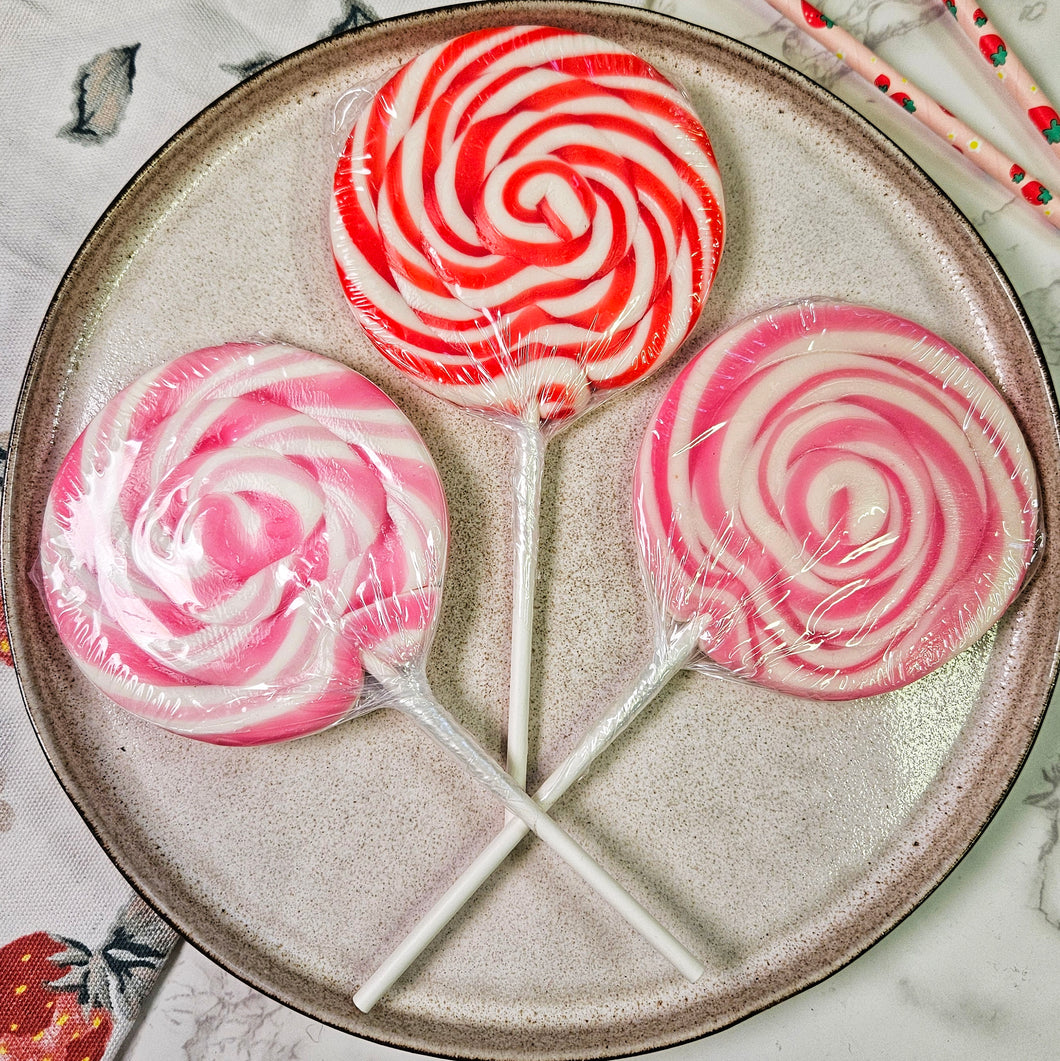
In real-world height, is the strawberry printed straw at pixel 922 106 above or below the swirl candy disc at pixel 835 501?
above

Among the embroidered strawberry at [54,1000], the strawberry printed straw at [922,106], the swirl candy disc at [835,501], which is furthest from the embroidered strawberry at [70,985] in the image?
the strawberry printed straw at [922,106]

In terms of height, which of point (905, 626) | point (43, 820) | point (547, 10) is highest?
point (547, 10)

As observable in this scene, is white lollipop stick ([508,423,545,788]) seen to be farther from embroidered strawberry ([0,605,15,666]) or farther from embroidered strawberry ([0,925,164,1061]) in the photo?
embroidered strawberry ([0,605,15,666])

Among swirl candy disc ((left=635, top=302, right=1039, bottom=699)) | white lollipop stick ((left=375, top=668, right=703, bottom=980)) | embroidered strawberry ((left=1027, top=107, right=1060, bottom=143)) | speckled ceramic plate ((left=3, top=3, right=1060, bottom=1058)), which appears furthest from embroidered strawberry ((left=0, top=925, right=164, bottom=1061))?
embroidered strawberry ((left=1027, top=107, right=1060, bottom=143))

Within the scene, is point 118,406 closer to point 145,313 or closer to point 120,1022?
point 145,313

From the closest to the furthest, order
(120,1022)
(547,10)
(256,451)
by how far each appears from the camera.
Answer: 1. (256,451)
2. (547,10)
3. (120,1022)

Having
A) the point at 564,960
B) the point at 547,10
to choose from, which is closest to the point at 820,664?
the point at 564,960

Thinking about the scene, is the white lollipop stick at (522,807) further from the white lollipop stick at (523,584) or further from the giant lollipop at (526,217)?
the giant lollipop at (526,217)
